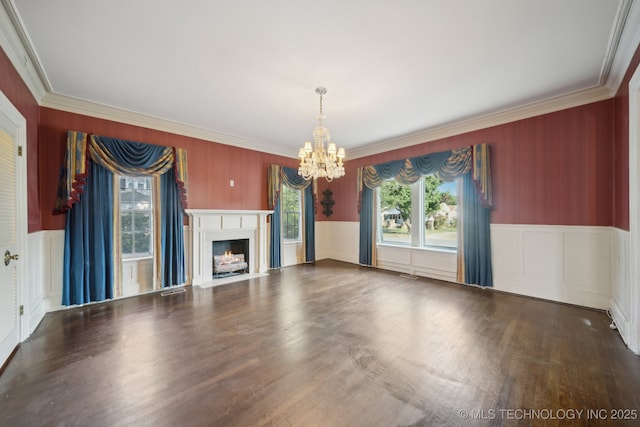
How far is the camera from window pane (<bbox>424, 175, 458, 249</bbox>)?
15.7 ft

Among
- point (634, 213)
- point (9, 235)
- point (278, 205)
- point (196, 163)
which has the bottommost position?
point (9, 235)

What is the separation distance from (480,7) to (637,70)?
1596 mm

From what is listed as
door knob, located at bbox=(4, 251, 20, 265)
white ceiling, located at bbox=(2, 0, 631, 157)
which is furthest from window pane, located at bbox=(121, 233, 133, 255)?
white ceiling, located at bbox=(2, 0, 631, 157)

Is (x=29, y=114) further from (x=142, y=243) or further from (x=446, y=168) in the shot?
(x=446, y=168)

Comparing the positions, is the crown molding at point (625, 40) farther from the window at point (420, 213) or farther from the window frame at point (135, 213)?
the window frame at point (135, 213)

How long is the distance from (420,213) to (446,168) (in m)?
1.09

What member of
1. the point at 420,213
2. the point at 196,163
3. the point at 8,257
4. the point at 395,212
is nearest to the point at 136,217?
the point at 196,163

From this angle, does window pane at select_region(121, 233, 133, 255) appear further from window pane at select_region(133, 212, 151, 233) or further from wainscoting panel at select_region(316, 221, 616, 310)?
wainscoting panel at select_region(316, 221, 616, 310)

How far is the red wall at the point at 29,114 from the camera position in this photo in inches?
89.0

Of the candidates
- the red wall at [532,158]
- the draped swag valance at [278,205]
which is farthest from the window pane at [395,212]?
the draped swag valance at [278,205]

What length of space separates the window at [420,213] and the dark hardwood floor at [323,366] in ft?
5.54

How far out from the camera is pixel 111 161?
3.72 meters

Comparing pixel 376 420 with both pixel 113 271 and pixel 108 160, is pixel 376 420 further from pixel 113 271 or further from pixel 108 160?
pixel 108 160

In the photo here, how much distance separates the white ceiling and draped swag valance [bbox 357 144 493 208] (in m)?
0.71
